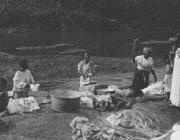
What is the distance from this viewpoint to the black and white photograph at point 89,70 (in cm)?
700

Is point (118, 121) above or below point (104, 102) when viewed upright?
below

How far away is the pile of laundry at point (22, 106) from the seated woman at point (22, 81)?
2.20 feet

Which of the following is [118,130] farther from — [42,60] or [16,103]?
[42,60]

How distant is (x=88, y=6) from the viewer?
2841 centimetres

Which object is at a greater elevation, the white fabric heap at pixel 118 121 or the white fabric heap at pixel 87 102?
the white fabric heap at pixel 87 102

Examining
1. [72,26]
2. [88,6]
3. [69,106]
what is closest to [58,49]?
[72,26]

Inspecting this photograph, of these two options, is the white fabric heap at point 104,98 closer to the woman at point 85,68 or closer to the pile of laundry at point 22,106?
the pile of laundry at point 22,106

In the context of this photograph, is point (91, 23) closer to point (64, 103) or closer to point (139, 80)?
point (139, 80)

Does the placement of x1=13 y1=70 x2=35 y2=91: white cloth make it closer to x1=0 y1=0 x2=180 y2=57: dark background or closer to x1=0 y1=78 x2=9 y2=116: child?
x1=0 y1=78 x2=9 y2=116: child

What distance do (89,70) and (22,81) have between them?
269cm

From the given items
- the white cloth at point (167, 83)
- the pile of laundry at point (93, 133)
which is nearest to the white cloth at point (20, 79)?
the pile of laundry at point (93, 133)

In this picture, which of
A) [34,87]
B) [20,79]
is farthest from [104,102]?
[20,79]

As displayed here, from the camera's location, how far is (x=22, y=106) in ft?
25.6

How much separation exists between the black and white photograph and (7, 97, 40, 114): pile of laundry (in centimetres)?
2
